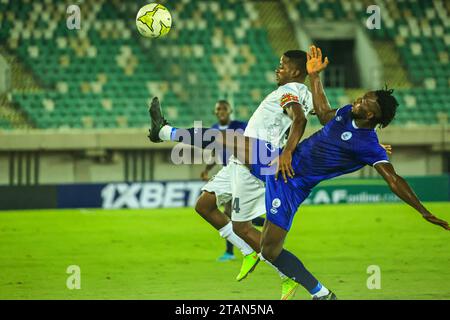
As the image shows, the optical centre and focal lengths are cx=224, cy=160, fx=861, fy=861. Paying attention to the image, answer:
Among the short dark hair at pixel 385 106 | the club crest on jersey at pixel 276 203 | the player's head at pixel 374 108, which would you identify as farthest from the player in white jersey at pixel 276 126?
the short dark hair at pixel 385 106

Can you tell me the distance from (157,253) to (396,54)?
1528cm

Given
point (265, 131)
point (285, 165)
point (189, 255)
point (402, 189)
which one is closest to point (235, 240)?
point (265, 131)

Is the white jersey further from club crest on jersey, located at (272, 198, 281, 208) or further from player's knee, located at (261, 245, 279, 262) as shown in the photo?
Answer: player's knee, located at (261, 245, 279, 262)

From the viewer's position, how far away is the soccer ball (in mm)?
9875

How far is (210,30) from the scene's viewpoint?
2466 cm

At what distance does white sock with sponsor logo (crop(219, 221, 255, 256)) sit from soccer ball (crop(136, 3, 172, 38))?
2.33 meters

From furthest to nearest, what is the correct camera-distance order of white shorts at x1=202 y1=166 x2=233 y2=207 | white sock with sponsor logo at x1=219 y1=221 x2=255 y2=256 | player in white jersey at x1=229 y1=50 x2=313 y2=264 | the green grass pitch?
white shorts at x1=202 y1=166 x2=233 y2=207, white sock with sponsor logo at x1=219 y1=221 x2=255 y2=256, the green grass pitch, player in white jersey at x1=229 y1=50 x2=313 y2=264

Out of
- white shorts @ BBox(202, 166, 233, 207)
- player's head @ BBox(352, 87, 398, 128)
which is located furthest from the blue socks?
white shorts @ BBox(202, 166, 233, 207)

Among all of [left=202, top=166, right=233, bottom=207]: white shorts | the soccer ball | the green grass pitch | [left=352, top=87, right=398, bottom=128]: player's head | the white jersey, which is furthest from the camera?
the soccer ball

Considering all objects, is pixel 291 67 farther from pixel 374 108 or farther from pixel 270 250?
pixel 270 250

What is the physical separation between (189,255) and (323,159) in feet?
15.3

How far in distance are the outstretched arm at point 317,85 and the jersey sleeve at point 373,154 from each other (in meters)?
0.63

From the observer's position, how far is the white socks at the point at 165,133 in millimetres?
8578

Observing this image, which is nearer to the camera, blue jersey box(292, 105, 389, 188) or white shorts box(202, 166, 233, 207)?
blue jersey box(292, 105, 389, 188)
